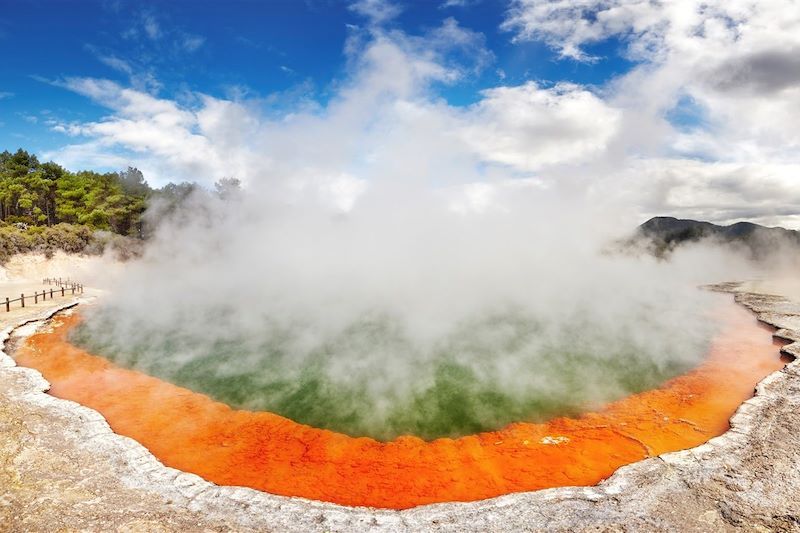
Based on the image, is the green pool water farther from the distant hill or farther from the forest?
the distant hill

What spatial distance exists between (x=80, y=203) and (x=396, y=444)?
32309 millimetres

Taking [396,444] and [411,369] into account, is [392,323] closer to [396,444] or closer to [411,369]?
[411,369]

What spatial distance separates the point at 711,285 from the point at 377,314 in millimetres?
18926

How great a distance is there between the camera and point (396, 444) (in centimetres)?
656

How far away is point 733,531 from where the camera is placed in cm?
393

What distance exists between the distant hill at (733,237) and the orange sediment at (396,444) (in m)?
36.6

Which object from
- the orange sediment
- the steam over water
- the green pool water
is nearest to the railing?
the steam over water

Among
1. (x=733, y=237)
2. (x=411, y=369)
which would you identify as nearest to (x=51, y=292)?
(x=411, y=369)

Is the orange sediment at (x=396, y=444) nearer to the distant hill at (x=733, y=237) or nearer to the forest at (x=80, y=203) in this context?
the forest at (x=80, y=203)

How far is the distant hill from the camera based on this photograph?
40.3 meters

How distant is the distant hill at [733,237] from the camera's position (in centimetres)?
4030

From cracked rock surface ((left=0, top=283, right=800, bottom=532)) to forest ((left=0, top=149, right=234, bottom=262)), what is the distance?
2399 cm

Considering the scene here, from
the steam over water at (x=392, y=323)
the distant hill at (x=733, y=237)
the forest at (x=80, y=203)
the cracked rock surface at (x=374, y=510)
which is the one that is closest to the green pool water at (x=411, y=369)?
the steam over water at (x=392, y=323)

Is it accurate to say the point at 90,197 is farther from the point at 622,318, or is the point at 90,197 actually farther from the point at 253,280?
the point at 622,318
